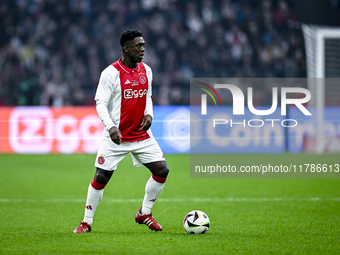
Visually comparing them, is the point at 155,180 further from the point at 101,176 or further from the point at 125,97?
the point at 125,97

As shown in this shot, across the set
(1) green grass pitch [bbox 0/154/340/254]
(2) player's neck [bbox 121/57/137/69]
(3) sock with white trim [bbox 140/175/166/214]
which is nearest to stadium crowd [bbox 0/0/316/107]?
(1) green grass pitch [bbox 0/154/340/254]

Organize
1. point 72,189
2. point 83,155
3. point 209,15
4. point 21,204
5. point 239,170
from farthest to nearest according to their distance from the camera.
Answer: point 209,15 < point 83,155 < point 239,170 < point 72,189 < point 21,204

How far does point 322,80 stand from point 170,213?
8.07 m

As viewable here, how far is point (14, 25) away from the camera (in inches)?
707

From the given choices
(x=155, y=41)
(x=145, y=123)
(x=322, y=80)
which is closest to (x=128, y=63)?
(x=145, y=123)

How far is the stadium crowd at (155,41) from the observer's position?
16828 mm

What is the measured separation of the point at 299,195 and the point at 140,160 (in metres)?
3.52

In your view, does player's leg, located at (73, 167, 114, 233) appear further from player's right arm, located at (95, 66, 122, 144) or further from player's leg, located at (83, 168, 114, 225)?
player's right arm, located at (95, 66, 122, 144)

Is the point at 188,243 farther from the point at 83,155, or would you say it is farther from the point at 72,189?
the point at 83,155

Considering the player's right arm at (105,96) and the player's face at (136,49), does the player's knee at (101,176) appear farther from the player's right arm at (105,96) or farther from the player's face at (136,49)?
the player's face at (136,49)

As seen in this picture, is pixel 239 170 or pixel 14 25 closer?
pixel 239 170

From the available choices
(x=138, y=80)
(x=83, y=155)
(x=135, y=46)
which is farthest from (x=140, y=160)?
(x=83, y=155)

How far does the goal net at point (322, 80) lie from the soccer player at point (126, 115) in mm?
8766

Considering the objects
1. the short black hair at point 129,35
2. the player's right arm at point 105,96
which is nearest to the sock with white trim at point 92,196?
the player's right arm at point 105,96
